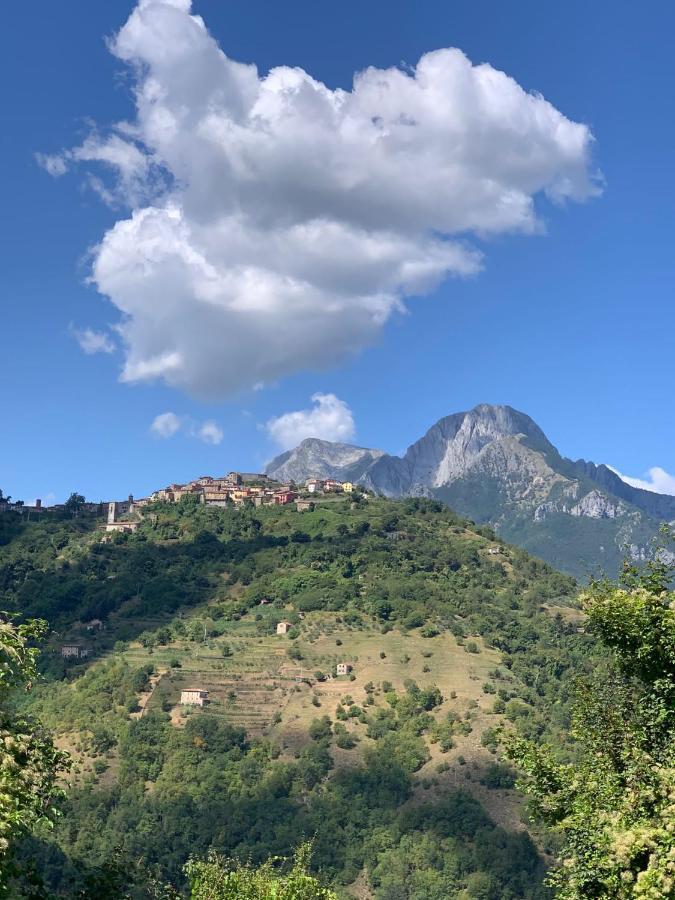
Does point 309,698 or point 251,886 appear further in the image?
point 309,698

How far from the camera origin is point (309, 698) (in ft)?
457

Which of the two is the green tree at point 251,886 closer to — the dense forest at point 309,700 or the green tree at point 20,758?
the green tree at point 20,758

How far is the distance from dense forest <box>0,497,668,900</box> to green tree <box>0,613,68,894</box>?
215 feet

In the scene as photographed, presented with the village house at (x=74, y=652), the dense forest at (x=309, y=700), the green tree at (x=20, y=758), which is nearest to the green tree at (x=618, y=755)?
the green tree at (x=20, y=758)

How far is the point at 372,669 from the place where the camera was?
145625 mm

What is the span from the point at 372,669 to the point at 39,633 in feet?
429

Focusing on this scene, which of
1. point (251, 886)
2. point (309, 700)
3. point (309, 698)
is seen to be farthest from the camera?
point (309, 698)

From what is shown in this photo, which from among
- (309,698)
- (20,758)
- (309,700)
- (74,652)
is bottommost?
(309,700)

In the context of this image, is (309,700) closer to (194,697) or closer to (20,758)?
(194,697)

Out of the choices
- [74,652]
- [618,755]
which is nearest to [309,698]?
[74,652]

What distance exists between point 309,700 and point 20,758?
12420 cm

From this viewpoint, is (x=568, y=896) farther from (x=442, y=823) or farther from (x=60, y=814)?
(x=442, y=823)

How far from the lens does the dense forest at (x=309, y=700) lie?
360ft

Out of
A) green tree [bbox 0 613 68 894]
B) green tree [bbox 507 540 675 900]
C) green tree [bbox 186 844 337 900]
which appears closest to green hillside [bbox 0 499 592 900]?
green tree [bbox 186 844 337 900]
